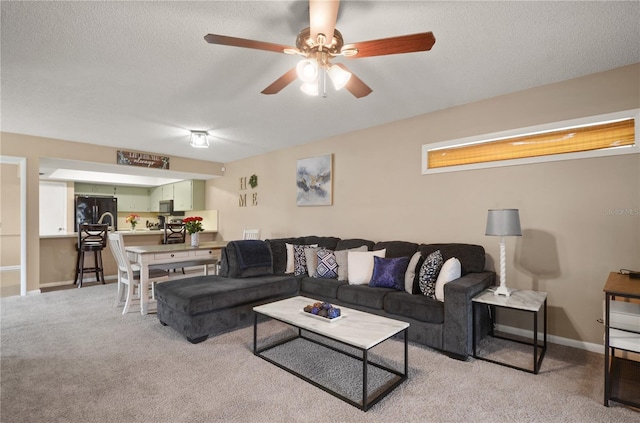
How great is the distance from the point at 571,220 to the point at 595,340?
1.07m

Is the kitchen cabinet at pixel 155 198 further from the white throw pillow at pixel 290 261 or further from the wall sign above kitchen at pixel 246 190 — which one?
the white throw pillow at pixel 290 261

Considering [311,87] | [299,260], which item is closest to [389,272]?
[299,260]

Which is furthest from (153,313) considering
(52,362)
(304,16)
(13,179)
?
(13,179)

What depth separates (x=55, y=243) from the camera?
17.1ft

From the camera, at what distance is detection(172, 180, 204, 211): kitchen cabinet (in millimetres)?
7289

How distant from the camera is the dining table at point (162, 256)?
3678 millimetres

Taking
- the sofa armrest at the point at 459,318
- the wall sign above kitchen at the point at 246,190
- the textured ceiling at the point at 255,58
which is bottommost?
the sofa armrest at the point at 459,318

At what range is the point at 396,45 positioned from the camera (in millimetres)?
1738

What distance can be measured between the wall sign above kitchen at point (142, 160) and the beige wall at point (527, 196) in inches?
140

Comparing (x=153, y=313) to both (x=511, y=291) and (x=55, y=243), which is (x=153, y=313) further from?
(x=511, y=291)

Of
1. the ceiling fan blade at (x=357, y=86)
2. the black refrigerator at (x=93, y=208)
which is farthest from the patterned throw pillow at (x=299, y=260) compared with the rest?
the black refrigerator at (x=93, y=208)

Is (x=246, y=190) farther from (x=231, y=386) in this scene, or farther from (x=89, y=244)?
(x=231, y=386)

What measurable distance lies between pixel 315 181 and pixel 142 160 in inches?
133

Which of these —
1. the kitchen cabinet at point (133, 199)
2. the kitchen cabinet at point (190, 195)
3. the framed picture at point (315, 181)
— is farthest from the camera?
the kitchen cabinet at point (133, 199)
